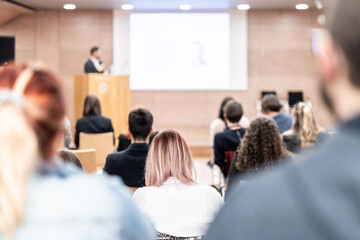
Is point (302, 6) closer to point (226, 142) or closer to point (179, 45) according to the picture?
point (179, 45)

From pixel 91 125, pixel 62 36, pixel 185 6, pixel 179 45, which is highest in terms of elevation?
pixel 185 6

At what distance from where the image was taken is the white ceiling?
12.4m

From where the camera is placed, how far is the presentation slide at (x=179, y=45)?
13.4 m

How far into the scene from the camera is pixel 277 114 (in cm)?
623

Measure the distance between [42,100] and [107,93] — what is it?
353 inches

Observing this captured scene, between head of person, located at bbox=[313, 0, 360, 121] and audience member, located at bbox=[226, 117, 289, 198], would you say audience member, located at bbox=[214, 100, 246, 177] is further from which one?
head of person, located at bbox=[313, 0, 360, 121]

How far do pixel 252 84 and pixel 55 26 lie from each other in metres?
5.47

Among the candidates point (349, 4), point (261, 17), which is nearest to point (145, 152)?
point (349, 4)

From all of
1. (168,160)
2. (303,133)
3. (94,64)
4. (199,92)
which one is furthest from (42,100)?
(199,92)

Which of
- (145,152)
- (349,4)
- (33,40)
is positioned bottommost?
(145,152)

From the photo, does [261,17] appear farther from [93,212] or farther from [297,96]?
[93,212]

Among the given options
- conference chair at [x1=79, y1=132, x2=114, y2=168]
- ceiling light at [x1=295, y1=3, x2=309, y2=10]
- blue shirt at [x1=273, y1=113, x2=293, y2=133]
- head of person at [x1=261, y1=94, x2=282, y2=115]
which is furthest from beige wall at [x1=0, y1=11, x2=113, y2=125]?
blue shirt at [x1=273, y1=113, x2=293, y2=133]

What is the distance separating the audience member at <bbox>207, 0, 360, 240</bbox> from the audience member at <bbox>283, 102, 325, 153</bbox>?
176 inches

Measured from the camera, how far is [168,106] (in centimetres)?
1415
